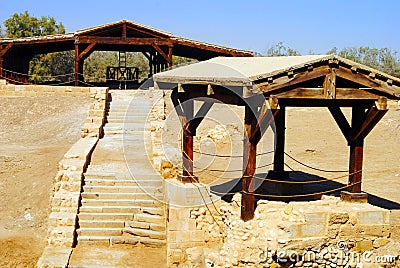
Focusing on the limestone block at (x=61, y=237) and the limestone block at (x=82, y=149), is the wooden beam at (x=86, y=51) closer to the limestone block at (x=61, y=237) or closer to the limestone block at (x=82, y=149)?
the limestone block at (x=82, y=149)

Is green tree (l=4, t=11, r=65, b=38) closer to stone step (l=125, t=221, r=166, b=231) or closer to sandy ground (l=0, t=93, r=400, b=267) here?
sandy ground (l=0, t=93, r=400, b=267)

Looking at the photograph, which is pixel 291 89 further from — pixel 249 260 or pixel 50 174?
pixel 50 174

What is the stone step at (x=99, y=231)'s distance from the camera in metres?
9.51

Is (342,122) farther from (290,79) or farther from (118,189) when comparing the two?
(118,189)

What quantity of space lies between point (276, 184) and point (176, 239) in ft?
8.85

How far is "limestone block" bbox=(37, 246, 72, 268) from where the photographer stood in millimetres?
8227

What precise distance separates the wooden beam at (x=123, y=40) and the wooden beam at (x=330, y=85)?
1716 cm

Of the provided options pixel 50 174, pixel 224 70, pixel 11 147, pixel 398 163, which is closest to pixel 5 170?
pixel 50 174

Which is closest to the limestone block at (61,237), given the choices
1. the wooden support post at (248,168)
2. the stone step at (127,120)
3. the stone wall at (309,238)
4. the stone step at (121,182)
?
the stone step at (121,182)

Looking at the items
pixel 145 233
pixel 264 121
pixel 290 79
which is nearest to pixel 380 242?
pixel 264 121

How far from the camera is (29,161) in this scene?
13.7m

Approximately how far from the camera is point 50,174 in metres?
12.2

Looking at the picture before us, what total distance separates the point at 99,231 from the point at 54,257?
1.15 m

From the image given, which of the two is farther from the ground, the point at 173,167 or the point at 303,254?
the point at 173,167
